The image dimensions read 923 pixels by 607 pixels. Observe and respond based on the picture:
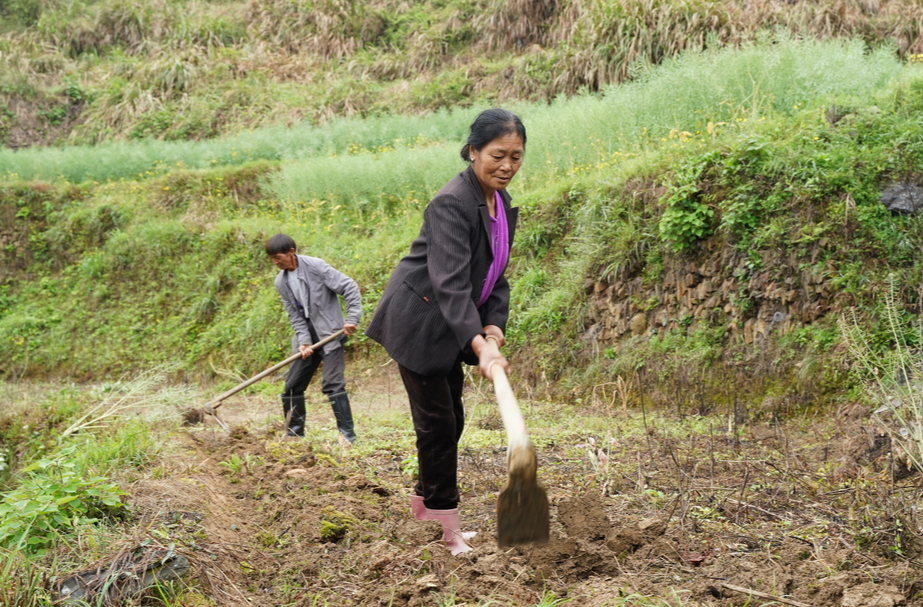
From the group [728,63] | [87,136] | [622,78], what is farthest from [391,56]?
[728,63]

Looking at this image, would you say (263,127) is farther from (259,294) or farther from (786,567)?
(786,567)

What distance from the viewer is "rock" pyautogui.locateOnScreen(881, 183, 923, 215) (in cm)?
614

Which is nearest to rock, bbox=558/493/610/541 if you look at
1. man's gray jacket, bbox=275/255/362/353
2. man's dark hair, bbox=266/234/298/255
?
man's gray jacket, bbox=275/255/362/353

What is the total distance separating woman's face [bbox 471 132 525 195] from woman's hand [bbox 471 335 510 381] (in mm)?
630

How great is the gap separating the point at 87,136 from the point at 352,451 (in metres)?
18.3

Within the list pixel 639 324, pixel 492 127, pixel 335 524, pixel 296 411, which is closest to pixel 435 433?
pixel 335 524

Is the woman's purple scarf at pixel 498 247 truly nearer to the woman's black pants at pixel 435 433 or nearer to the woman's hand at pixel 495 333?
the woman's hand at pixel 495 333

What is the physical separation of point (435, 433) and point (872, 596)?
1.67 meters

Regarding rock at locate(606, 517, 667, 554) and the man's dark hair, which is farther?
the man's dark hair

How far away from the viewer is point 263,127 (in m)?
18.5

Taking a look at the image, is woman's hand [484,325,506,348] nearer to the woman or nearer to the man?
the woman

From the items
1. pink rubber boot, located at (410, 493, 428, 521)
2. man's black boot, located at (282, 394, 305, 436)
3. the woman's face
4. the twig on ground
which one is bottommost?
man's black boot, located at (282, 394, 305, 436)

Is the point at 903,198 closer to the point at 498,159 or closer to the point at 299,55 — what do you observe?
the point at 498,159

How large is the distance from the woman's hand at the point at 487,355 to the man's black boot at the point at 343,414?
3279 mm
